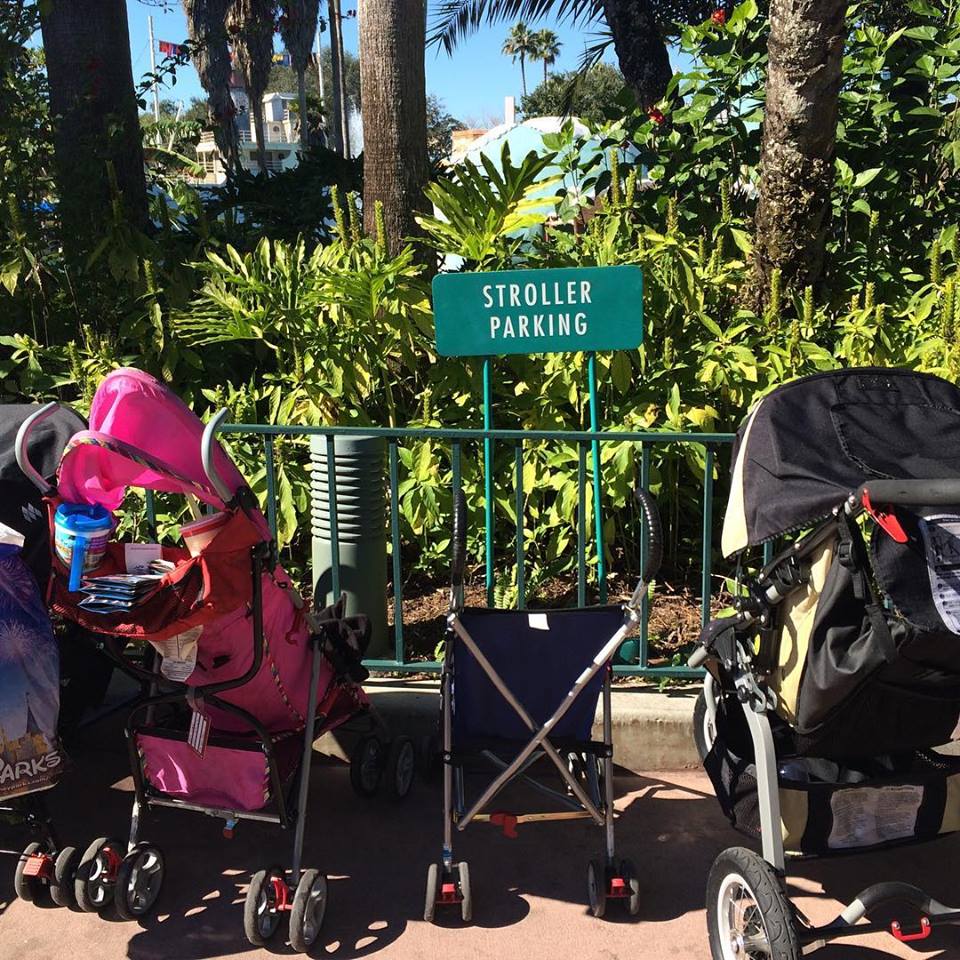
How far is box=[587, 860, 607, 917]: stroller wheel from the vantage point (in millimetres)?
3115

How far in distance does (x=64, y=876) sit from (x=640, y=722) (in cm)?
204

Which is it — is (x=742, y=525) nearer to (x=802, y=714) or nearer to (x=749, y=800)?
(x=802, y=714)

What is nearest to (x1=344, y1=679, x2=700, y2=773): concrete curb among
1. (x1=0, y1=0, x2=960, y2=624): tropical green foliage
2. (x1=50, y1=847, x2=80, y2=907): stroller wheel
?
(x1=0, y1=0, x2=960, y2=624): tropical green foliage

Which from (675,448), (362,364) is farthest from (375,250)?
(675,448)

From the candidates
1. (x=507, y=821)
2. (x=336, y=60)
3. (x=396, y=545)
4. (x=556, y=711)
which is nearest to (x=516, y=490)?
(x=396, y=545)

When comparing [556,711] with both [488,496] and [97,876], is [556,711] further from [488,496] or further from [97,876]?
[97,876]

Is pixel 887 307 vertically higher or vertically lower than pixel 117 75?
lower

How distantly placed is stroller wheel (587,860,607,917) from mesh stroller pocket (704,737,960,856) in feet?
1.46

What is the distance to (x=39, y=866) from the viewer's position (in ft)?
10.2

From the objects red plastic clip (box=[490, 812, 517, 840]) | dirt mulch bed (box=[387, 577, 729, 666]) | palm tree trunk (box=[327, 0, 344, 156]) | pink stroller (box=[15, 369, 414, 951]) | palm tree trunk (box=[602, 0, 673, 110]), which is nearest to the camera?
pink stroller (box=[15, 369, 414, 951])

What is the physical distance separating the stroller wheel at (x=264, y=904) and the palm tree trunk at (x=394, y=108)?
3.84 m

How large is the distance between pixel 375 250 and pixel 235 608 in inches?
107

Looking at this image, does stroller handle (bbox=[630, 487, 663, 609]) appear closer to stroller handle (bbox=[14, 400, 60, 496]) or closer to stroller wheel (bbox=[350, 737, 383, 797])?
stroller wheel (bbox=[350, 737, 383, 797])

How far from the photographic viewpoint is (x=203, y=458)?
8.95ft
